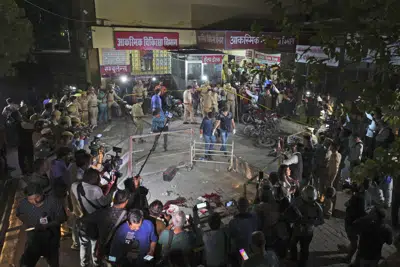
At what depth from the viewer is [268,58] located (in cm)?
1895

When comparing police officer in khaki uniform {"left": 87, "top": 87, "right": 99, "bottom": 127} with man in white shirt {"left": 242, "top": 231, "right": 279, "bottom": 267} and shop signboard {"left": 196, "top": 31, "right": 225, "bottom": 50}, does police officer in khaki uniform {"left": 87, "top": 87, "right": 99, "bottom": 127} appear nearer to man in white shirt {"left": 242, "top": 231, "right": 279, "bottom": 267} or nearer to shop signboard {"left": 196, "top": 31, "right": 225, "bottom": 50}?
shop signboard {"left": 196, "top": 31, "right": 225, "bottom": 50}

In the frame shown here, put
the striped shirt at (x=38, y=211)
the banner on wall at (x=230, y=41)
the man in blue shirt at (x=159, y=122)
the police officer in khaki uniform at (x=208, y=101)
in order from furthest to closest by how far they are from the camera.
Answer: the banner on wall at (x=230, y=41) < the police officer in khaki uniform at (x=208, y=101) < the man in blue shirt at (x=159, y=122) < the striped shirt at (x=38, y=211)

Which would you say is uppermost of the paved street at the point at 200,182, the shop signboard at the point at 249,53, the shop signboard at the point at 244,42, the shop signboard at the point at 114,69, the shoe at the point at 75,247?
the shop signboard at the point at 244,42

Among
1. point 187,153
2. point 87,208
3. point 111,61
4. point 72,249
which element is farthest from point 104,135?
point 87,208

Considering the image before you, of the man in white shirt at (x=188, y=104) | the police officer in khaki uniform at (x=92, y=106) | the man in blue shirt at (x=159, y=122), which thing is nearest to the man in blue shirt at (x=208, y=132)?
the man in blue shirt at (x=159, y=122)

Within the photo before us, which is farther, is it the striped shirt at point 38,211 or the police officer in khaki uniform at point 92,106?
the police officer in khaki uniform at point 92,106

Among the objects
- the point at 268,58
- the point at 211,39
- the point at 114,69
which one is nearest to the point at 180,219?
the point at 211,39

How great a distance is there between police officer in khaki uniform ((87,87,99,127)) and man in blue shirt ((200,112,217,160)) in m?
5.11

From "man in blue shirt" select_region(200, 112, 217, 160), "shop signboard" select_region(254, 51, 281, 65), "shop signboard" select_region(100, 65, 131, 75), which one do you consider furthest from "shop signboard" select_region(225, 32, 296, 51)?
"man in blue shirt" select_region(200, 112, 217, 160)

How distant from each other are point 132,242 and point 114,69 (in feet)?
49.0

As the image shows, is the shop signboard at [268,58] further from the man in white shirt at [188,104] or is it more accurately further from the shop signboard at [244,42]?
the man in white shirt at [188,104]

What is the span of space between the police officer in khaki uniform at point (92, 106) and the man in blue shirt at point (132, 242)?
9.87 m

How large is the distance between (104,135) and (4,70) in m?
6.17

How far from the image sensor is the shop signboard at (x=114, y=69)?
18047mm
